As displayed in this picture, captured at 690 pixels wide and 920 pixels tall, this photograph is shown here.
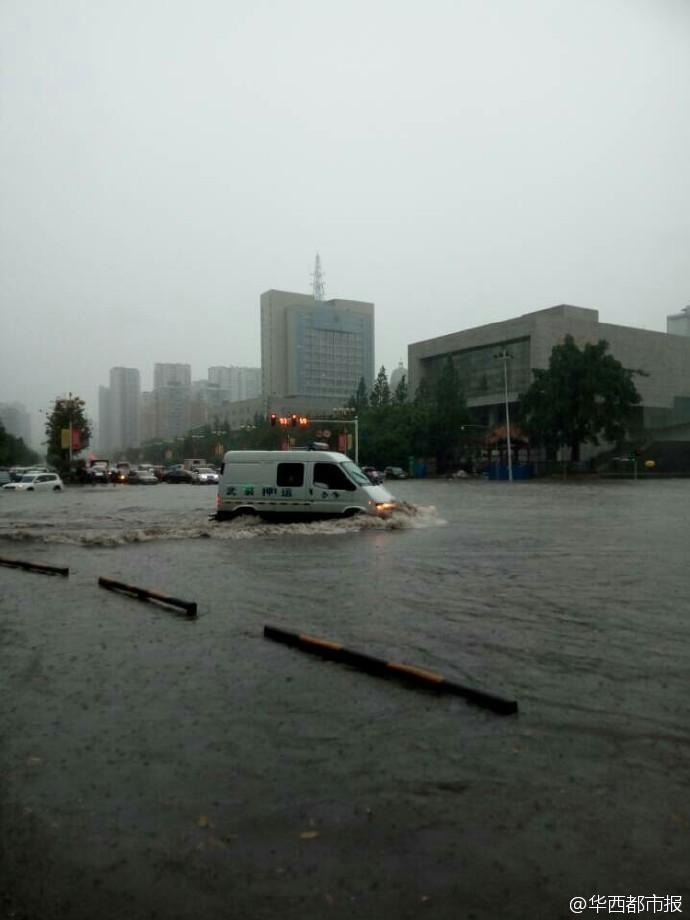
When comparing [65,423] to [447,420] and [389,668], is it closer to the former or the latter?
[447,420]

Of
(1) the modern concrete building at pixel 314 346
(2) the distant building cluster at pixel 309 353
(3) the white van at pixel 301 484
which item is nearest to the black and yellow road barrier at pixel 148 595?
(3) the white van at pixel 301 484

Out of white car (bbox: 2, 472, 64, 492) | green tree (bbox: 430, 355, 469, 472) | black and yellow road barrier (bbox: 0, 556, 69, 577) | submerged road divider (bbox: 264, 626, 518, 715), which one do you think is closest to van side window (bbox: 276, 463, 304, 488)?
black and yellow road barrier (bbox: 0, 556, 69, 577)

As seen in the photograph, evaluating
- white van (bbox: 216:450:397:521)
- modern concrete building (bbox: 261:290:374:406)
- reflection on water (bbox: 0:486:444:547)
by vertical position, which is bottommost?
reflection on water (bbox: 0:486:444:547)

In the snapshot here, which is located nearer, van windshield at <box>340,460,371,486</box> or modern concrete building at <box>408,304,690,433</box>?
van windshield at <box>340,460,371,486</box>

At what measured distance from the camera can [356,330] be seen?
162 m

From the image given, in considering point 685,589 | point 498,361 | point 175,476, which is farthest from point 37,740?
point 498,361

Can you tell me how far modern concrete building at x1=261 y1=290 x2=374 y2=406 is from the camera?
154 meters

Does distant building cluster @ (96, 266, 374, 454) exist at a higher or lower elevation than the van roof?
higher

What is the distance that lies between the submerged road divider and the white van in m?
11.9

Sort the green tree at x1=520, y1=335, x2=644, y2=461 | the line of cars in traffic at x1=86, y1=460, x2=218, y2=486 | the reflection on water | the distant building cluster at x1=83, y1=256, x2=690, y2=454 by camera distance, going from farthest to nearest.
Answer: the distant building cluster at x1=83, y1=256, x2=690, y2=454 < the green tree at x1=520, y1=335, x2=644, y2=461 < the line of cars in traffic at x1=86, y1=460, x2=218, y2=486 < the reflection on water

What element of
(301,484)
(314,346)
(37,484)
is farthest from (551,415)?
(314,346)

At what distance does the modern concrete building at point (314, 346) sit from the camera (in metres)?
154

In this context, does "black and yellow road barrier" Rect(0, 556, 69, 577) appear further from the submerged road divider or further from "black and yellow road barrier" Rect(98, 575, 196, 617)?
the submerged road divider

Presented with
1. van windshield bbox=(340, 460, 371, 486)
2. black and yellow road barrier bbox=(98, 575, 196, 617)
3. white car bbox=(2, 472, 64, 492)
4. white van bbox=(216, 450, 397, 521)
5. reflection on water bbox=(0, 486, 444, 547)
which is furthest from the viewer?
white car bbox=(2, 472, 64, 492)
